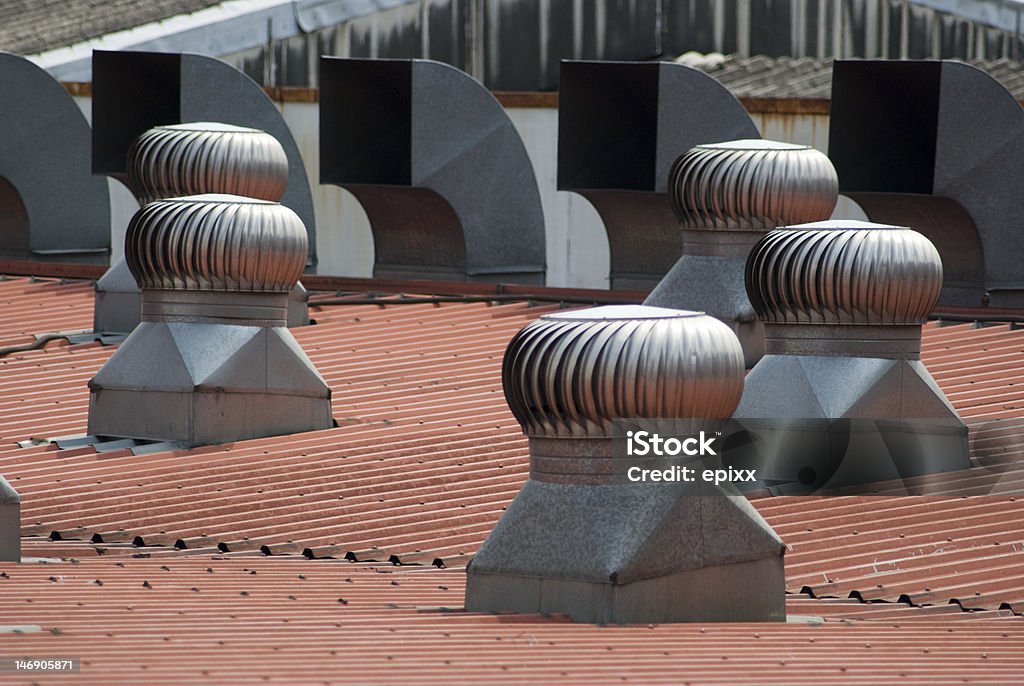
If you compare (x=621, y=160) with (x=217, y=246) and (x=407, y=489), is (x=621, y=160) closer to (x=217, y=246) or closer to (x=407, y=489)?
(x=217, y=246)

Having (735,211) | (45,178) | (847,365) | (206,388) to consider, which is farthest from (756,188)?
(45,178)

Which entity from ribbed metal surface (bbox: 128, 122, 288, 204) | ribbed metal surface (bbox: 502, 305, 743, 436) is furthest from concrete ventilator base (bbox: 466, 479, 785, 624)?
ribbed metal surface (bbox: 128, 122, 288, 204)

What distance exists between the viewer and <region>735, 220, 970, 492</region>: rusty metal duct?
1039 cm

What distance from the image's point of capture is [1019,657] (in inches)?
257

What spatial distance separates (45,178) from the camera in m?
19.9

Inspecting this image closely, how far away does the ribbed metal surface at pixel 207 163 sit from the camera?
48.0 ft

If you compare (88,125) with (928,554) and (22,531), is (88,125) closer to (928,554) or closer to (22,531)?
(22,531)

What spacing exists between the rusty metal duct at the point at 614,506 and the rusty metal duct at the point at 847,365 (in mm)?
2858

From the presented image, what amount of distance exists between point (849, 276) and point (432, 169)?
25.2 ft

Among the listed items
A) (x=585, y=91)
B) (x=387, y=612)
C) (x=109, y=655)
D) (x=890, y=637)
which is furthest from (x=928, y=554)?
(x=585, y=91)

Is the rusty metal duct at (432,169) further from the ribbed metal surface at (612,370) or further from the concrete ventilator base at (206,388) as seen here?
the ribbed metal surface at (612,370)

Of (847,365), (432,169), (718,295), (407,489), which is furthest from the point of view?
(432,169)

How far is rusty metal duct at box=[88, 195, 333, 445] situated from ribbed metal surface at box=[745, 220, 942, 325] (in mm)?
3022

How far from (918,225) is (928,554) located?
8252 millimetres
